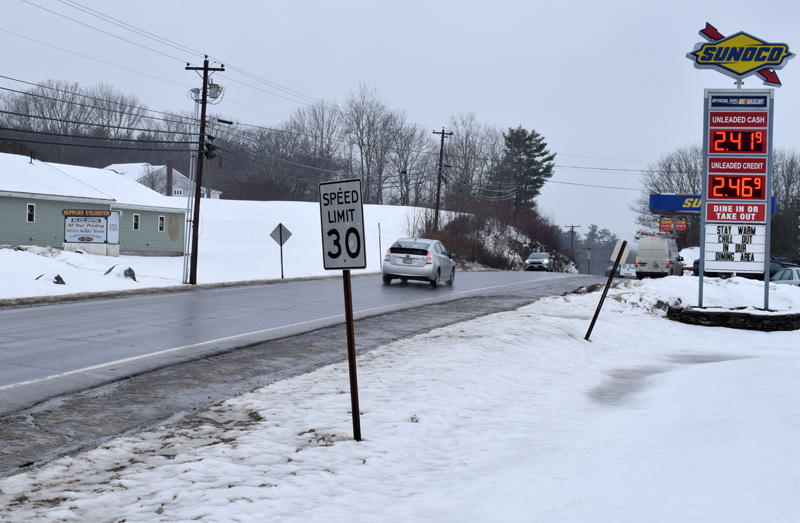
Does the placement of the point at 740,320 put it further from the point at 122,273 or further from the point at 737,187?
the point at 122,273

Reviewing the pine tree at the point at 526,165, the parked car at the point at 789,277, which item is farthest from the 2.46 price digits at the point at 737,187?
the pine tree at the point at 526,165

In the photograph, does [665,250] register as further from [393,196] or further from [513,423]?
[393,196]

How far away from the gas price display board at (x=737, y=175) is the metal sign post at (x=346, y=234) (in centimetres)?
1358

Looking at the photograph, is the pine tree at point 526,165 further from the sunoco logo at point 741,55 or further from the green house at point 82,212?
the sunoco logo at point 741,55

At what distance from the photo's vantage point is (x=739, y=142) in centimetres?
1670

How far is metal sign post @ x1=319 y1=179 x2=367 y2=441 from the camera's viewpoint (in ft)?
19.0

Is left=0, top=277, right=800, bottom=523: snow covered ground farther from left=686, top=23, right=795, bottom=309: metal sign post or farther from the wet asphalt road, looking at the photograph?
left=686, top=23, right=795, bottom=309: metal sign post

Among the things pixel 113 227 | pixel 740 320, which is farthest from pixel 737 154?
pixel 113 227

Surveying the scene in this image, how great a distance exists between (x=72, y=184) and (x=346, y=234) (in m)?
41.4

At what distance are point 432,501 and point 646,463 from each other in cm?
174

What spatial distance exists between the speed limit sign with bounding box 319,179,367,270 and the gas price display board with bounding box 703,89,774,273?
535 inches

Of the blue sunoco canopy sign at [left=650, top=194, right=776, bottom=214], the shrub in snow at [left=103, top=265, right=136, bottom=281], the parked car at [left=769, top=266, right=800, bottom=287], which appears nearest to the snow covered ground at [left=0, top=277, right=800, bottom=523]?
the shrub in snow at [left=103, top=265, right=136, bottom=281]

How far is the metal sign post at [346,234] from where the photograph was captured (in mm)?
5797

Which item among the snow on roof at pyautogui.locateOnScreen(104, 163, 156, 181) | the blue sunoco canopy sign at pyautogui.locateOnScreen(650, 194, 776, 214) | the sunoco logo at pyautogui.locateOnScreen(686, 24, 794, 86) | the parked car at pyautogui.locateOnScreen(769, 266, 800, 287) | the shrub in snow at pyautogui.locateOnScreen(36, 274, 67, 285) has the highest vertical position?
the snow on roof at pyautogui.locateOnScreen(104, 163, 156, 181)
